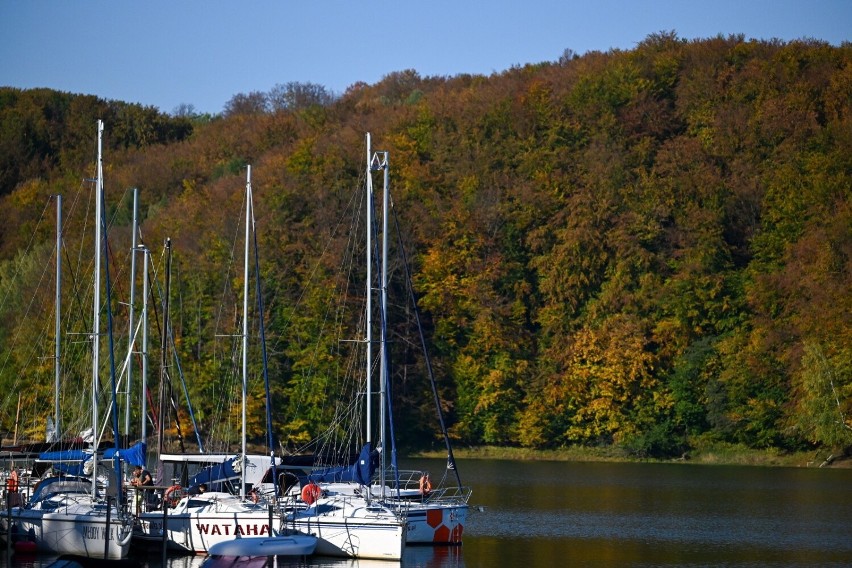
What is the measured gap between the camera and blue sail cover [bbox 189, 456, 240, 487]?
45.0 meters

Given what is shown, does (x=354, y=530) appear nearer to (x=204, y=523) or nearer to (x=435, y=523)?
(x=435, y=523)

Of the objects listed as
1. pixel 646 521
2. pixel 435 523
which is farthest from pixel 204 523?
pixel 646 521

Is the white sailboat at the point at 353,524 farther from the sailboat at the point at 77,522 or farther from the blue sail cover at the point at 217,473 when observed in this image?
the sailboat at the point at 77,522

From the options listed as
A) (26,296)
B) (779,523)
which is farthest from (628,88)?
(779,523)

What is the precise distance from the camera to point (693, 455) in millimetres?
86125

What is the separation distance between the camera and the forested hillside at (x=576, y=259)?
84750 mm

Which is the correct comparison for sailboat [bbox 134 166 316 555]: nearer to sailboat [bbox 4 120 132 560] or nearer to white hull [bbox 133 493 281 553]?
white hull [bbox 133 493 281 553]

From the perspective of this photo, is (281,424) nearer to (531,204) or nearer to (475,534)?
(531,204)

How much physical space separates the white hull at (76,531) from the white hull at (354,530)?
4.66m

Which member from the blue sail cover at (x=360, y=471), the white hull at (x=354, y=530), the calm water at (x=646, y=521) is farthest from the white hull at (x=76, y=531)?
the blue sail cover at (x=360, y=471)

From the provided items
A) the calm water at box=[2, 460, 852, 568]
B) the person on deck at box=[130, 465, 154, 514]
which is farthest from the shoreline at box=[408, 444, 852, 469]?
the person on deck at box=[130, 465, 154, 514]

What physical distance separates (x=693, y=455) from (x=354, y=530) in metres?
50.1

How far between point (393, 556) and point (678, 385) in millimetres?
51451

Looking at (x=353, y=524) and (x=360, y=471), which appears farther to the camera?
(x=360, y=471)
